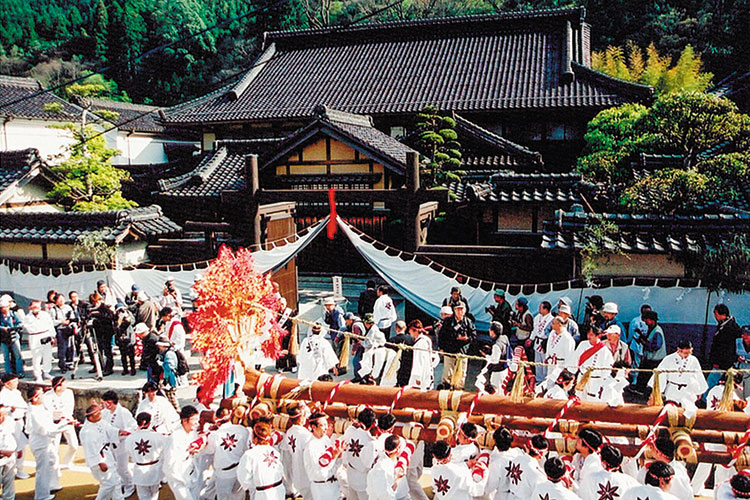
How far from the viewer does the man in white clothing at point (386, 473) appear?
239 inches

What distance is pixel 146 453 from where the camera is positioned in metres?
6.86

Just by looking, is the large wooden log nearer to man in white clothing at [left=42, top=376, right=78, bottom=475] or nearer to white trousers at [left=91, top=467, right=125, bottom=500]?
white trousers at [left=91, top=467, right=125, bottom=500]

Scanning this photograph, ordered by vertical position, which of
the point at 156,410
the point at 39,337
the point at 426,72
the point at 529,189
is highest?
the point at 426,72

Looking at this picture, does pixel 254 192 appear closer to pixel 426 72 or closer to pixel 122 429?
pixel 122 429

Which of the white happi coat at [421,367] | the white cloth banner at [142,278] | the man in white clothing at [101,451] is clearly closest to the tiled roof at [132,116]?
the white cloth banner at [142,278]

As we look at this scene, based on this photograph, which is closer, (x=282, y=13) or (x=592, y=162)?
(x=592, y=162)

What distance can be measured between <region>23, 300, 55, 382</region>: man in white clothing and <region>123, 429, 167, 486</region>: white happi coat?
5.54m

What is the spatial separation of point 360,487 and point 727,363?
19.1 ft

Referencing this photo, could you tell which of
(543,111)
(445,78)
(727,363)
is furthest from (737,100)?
(727,363)

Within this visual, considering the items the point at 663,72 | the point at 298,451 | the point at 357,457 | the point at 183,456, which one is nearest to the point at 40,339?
the point at 183,456

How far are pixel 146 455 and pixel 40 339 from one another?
581 centimetres

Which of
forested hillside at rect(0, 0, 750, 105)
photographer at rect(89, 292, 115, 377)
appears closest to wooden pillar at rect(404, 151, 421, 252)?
photographer at rect(89, 292, 115, 377)

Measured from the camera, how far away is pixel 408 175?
13031 mm

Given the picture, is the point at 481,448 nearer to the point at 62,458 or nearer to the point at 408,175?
the point at 62,458
